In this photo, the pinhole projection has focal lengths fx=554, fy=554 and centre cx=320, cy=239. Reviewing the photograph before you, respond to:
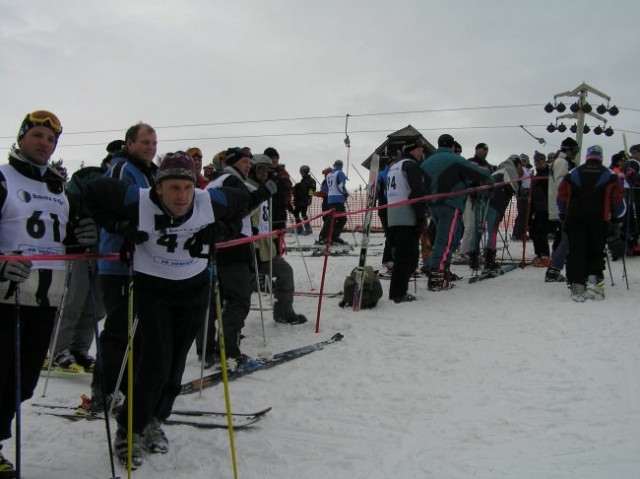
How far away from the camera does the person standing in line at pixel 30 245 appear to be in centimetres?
278

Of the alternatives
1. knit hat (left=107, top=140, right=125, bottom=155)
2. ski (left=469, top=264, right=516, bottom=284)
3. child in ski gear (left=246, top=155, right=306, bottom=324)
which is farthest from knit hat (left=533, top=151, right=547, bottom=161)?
knit hat (left=107, top=140, right=125, bottom=155)

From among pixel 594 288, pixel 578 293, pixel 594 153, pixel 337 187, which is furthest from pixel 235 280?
pixel 337 187

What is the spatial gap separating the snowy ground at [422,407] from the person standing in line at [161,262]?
0.41 metres

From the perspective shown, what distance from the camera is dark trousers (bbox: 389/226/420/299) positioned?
7120 mm

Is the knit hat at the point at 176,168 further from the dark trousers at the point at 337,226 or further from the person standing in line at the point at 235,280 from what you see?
the dark trousers at the point at 337,226

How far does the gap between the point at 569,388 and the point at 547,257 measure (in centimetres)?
598

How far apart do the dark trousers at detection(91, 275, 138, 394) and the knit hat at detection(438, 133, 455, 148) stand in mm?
5538

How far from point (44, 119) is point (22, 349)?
4.01 feet

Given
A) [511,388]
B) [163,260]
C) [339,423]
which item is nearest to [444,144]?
[511,388]

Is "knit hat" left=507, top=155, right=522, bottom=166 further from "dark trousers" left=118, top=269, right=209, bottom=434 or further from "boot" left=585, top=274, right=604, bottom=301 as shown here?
"dark trousers" left=118, top=269, right=209, bottom=434

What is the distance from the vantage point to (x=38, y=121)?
2947 mm

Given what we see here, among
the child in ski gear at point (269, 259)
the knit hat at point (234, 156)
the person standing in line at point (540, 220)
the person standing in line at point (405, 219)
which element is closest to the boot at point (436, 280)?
the person standing in line at point (405, 219)

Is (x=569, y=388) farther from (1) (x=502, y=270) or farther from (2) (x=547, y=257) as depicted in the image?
A: (2) (x=547, y=257)

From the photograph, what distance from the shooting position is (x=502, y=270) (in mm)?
8938
